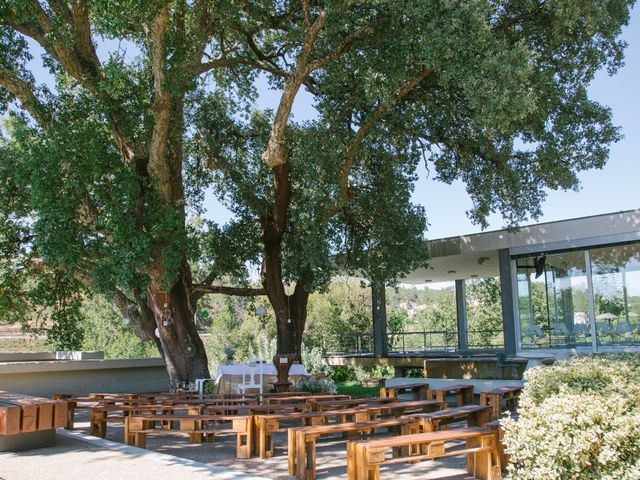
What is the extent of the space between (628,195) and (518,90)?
1269 inches

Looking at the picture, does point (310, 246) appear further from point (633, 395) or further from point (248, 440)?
point (633, 395)

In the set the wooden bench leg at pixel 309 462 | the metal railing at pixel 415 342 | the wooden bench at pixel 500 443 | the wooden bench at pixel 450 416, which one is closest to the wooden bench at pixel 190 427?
the wooden bench leg at pixel 309 462

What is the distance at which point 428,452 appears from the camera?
595cm

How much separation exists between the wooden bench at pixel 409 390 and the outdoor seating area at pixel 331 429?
2 centimetres

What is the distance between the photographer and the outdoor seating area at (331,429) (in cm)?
584

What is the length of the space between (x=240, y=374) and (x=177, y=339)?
2236mm

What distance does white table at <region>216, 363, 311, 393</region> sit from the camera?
12.8 meters

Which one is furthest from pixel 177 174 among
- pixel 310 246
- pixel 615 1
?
pixel 615 1

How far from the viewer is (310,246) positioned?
14039mm

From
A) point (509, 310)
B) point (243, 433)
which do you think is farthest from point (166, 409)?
point (509, 310)

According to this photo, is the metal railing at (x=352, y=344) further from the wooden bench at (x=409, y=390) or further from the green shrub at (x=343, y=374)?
the wooden bench at (x=409, y=390)

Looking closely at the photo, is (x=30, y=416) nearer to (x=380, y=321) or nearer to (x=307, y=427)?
(x=307, y=427)

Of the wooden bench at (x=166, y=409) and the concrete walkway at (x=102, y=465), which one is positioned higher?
the wooden bench at (x=166, y=409)

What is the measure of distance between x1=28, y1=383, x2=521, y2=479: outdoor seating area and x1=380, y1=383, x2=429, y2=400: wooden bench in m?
0.02
